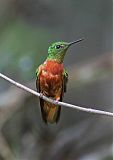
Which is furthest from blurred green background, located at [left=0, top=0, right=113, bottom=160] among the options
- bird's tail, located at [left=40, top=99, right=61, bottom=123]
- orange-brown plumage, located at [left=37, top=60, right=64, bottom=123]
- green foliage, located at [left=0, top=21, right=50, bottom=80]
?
orange-brown plumage, located at [left=37, top=60, right=64, bottom=123]

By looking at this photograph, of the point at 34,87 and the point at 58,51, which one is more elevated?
the point at 58,51

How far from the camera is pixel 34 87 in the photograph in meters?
5.54

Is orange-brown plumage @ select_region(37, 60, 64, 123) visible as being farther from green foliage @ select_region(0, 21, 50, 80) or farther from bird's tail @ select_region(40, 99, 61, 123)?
green foliage @ select_region(0, 21, 50, 80)

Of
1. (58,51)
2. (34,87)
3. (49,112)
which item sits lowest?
(34,87)

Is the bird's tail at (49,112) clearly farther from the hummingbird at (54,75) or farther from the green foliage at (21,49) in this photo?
the green foliage at (21,49)

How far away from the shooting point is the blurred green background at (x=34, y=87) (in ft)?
18.2

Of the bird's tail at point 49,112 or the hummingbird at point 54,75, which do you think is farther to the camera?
the bird's tail at point 49,112

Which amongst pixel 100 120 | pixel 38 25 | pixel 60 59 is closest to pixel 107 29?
pixel 38 25

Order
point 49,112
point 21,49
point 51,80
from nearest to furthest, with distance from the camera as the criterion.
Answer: point 51,80
point 49,112
point 21,49

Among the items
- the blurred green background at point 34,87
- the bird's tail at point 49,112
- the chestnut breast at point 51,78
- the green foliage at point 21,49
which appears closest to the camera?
the chestnut breast at point 51,78

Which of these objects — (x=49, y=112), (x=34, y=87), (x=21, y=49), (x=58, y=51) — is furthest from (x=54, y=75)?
(x=21, y=49)

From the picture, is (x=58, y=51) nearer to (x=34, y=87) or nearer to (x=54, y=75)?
(x=54, y=75)

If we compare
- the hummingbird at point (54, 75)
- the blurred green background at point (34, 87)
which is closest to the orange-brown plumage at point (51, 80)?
the hummingbird at point (54, 75)

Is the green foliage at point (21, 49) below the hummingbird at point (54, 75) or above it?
below
